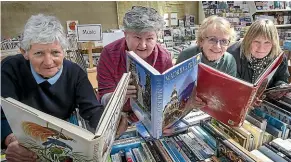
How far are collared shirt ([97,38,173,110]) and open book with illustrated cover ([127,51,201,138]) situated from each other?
0.82 ft

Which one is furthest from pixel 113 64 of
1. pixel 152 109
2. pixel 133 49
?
pixel 152 109

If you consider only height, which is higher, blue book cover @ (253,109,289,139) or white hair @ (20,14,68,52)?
white hair @ (20,14,68,52)

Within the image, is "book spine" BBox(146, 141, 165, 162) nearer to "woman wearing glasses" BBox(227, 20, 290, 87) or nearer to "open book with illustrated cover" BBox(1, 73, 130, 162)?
"open book with illustrated cover" BBox(1, 73, 130, 162)

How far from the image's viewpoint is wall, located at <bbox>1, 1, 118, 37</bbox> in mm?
3158

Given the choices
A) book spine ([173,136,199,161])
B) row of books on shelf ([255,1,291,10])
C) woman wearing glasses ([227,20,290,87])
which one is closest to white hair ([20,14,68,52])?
book spine ([173,136,199,161])

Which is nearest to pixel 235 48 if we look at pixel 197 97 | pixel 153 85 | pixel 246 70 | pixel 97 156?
pixel 246 70

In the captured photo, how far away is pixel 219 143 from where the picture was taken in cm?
102

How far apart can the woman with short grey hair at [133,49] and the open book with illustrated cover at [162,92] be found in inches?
4.4

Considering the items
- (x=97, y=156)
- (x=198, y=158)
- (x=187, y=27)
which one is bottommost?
(x=198, y=158)

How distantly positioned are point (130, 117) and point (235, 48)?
1.08 meters

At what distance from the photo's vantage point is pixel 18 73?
1162mm

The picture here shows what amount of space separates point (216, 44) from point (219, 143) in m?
0.67

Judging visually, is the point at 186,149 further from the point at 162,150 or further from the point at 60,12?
the point at 60,12

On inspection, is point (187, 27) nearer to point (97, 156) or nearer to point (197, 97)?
point (197, 97)
